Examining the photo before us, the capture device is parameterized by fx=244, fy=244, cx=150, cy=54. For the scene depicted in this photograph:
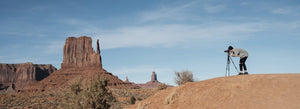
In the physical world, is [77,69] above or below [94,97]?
above

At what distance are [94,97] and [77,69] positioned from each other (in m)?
112

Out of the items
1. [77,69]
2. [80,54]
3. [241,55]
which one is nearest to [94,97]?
[241,55]

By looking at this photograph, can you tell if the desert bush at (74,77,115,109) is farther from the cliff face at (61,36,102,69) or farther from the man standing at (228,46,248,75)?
the cliff face at (61,36,102,69)

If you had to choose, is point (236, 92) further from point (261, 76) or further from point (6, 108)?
point (6, 108)

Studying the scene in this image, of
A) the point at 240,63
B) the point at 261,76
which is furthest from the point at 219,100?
the point at 240,63

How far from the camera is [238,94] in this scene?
9.40 metres

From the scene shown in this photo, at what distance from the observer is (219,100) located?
9406mm

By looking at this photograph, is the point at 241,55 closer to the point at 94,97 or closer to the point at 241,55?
the point at 241,55

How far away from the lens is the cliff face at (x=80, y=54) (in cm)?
13275

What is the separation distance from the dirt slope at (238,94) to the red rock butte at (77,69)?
90.5 metres

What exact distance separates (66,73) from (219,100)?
118 metres

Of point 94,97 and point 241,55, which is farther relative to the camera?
point 94,97

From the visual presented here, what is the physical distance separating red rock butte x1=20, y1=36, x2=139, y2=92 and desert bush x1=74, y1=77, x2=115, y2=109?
263ft

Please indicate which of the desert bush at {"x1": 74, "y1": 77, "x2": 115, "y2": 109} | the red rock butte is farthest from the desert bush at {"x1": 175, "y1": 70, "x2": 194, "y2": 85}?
the red rock butte
